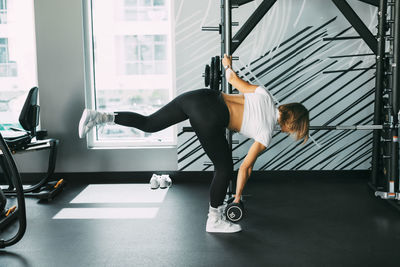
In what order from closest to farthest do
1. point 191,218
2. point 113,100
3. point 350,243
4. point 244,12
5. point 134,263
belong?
point 134,263, point 350,243, point 191,218, point 244,12, point 113,100

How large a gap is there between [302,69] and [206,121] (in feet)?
6.86

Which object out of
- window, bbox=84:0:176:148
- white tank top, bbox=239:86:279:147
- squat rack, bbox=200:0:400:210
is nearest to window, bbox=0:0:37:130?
window, bbox=84:0:176:148

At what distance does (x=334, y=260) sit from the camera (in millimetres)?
2236

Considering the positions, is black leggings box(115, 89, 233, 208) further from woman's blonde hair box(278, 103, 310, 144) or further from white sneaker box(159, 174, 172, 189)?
white sneaker box(159, 174, 172, 189)

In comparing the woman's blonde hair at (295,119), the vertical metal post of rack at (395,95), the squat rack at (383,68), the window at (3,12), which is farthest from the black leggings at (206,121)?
the window at (3,12)

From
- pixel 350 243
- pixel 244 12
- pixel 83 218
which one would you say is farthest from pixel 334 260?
pixel 244 12

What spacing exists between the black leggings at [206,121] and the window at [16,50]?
227 cm

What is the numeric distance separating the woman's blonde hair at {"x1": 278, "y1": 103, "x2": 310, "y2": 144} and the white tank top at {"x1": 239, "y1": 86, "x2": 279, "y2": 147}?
0.18ft

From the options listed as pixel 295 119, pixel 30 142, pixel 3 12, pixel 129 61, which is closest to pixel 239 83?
pixel 295 119

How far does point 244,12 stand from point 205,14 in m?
0.42

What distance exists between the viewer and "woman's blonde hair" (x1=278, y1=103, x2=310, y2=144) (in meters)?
2.49

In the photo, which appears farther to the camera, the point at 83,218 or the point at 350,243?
the point at 83,218

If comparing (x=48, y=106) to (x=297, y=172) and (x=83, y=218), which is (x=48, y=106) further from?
(x=297, y=172)

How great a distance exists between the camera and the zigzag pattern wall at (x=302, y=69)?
13.5 ft
